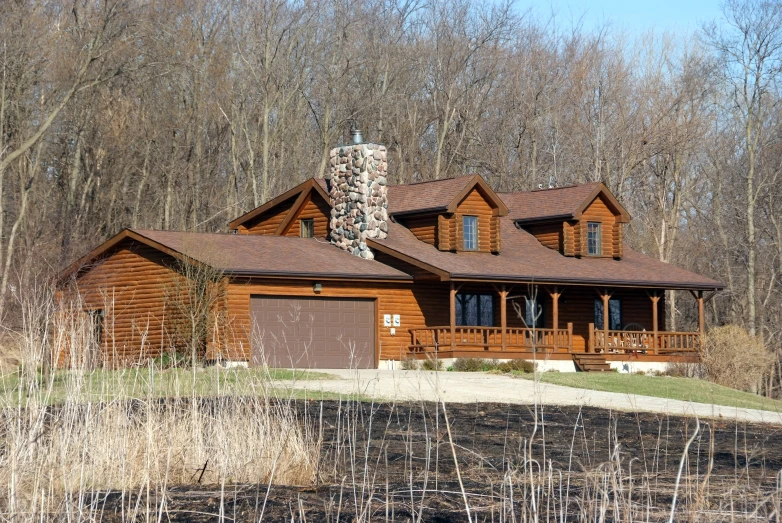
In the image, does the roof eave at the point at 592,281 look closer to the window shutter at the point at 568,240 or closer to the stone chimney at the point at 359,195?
the window shutter at the point at 568,240

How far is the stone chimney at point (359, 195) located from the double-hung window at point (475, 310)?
3094mm

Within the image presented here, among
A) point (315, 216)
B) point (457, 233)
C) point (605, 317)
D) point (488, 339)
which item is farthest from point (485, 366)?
point (315, 216)

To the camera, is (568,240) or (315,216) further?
(568,240)

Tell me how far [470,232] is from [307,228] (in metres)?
5.07

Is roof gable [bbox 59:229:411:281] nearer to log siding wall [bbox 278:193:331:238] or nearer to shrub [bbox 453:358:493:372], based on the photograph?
log siding wall [bbox 278:193:331:238]

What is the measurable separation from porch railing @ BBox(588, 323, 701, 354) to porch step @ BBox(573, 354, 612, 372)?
1.70 feet

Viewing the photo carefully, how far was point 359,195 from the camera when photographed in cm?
3291

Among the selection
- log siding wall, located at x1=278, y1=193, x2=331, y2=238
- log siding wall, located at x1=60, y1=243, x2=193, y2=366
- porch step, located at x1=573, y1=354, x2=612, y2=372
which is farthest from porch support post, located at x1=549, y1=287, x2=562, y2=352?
log siding wall, located at x1=60, y1=243, x2=193, y2=366

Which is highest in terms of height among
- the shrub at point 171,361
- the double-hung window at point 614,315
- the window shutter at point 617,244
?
the window shutter at point 617,244

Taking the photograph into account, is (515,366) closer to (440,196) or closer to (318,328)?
(318,328)

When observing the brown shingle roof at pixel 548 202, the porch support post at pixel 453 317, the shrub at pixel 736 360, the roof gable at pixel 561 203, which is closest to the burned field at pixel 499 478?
the porch support post at pixel 453 317

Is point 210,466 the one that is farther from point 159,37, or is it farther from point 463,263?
point 159,37

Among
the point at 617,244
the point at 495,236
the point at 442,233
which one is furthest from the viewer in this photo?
the point at 617,244

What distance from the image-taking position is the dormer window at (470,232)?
34.7m
